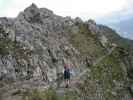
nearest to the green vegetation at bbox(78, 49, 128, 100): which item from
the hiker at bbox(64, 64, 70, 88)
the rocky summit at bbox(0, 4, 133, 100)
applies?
the rocky summit at bbox(0, 4, 133, 100)

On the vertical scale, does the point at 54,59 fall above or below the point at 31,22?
below

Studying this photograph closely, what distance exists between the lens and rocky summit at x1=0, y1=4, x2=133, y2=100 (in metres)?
67.9

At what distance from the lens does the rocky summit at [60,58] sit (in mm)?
67875

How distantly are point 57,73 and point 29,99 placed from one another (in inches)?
1750

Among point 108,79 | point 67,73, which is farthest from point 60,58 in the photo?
point 67,73

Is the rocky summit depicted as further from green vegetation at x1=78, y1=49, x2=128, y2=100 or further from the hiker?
the hiker

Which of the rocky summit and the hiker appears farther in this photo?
the rocky summit

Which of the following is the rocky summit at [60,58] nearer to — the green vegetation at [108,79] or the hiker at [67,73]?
the green vegetation at [108,79]

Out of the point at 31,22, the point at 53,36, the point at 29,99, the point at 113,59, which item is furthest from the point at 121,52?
the point at 29,99

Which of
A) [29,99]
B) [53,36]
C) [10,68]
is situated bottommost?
[29,99]

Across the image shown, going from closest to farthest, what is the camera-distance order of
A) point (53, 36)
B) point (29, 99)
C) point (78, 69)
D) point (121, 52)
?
point (29, 99) → point (78, 69) → point (53, 36) → point (121, 52)

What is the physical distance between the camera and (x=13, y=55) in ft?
267

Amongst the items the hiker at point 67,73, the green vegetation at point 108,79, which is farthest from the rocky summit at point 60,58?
the hiker at point 67,73

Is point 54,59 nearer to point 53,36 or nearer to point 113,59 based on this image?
point 53,36
